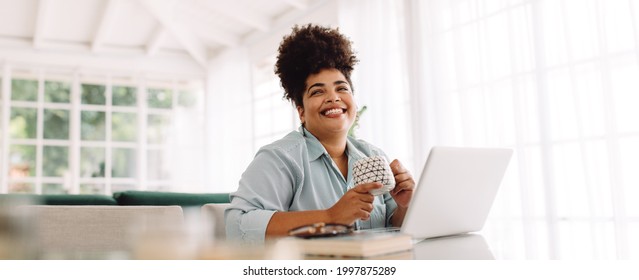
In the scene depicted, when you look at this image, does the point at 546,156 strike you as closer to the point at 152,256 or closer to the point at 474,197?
the point at 474,197

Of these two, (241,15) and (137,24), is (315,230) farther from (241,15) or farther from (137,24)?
(137,24)

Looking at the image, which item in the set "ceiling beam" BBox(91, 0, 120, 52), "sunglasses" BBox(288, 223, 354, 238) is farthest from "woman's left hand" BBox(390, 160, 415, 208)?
"ceiling beam" BBox(91, 0, 120, 52)

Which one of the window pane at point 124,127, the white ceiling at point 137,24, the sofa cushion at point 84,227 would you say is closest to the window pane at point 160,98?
the window pane at point 124,127

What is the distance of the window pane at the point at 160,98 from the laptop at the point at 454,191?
6.40m

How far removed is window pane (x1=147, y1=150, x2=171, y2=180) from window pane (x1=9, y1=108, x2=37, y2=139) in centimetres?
134

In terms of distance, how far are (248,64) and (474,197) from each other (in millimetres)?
5507

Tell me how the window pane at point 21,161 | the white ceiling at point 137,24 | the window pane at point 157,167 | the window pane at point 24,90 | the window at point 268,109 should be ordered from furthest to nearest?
the window pane at point 157,167, the window pane at point 24,90, the window pane at point 21,161, the window at point 268,109, the white ceiling at point 137,24

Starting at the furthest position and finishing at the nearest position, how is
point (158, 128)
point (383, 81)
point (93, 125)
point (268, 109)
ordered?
point (158, 128)
point (93, 125)
point (268, 109)
point (383, 81)

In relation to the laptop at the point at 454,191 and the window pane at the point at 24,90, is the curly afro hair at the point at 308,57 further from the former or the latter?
the window pane at the point at 24,90

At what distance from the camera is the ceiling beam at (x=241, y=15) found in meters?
5.68

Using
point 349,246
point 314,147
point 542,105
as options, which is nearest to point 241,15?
point 542,105

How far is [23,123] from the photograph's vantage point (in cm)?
656

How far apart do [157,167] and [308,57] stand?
596 cm

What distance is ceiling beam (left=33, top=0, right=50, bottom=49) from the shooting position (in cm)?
550
